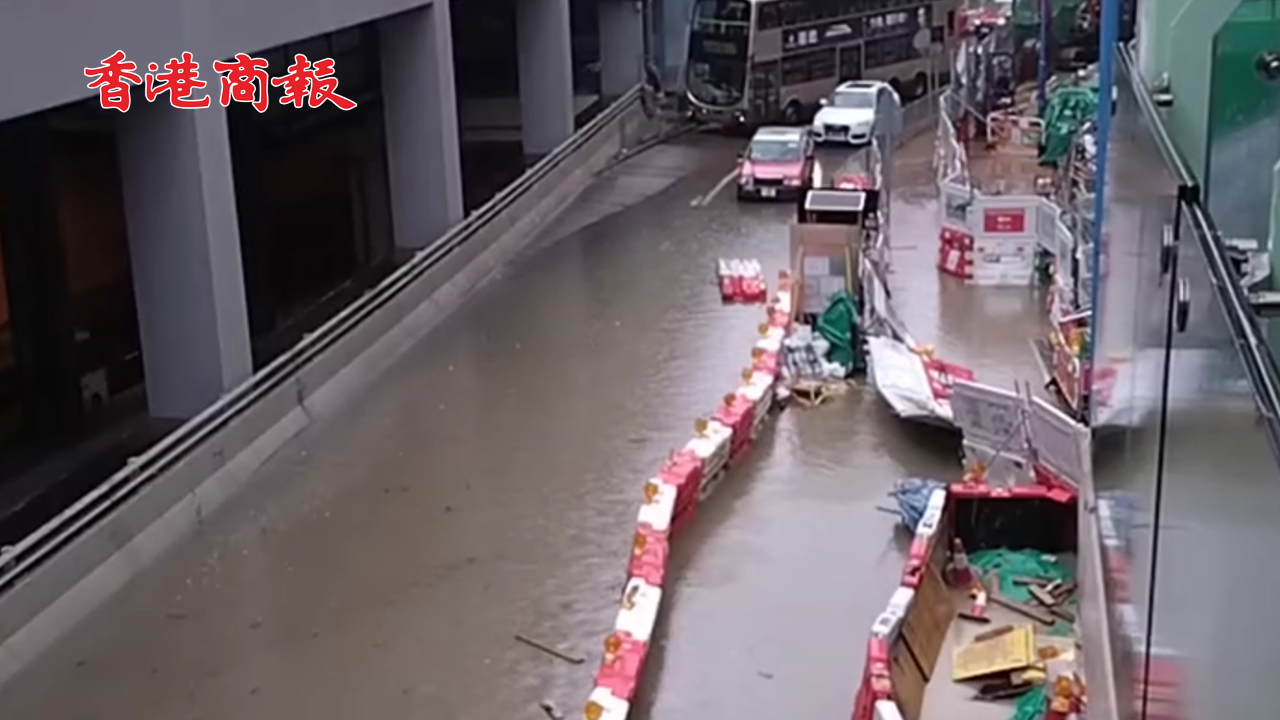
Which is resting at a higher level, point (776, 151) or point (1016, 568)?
point (776, 151)

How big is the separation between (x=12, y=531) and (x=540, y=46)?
630 inches

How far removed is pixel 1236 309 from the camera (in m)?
3.59

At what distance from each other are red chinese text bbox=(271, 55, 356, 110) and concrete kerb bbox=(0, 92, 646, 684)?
10.1 feet

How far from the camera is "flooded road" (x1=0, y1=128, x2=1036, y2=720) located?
10.8 meters

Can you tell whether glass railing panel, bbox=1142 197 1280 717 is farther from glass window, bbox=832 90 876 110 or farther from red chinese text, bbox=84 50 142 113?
glass window, bbox=832 90 876 110

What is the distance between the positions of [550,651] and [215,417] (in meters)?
4.65

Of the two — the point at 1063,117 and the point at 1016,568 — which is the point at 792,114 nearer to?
the point at 1063,117

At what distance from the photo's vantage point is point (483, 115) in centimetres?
3234

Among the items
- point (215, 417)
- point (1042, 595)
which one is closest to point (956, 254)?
point (1042, 595)

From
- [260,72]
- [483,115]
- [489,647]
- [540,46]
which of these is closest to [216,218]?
[260,72]

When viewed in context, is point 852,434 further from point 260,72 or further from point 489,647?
point 260,72

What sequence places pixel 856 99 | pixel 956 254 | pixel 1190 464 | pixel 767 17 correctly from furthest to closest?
pixel 767 17 → pixel 856 99 → pixel 956 254 → pixel 1190 464

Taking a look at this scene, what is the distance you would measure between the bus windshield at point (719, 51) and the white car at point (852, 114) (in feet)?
6.88

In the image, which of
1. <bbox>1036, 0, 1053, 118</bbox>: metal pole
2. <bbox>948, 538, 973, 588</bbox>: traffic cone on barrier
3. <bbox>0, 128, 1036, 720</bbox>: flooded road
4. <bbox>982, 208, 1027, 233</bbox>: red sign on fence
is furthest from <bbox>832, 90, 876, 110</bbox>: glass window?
<bbox>948, 538, 973, 588</bbox>: traffic cone on barrier
